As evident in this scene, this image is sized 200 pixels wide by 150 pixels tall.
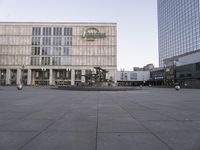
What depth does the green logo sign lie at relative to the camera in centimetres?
9906

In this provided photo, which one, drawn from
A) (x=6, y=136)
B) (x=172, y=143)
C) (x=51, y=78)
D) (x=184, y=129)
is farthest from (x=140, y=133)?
(x=51, y=78)

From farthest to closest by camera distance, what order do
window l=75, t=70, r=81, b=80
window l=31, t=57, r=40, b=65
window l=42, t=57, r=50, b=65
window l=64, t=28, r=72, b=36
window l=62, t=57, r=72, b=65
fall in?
window l=64, t=28, r=72, b=36 → window l=62, t=57, r=72, b=65 → window l=42, t=57, r=50, b=65 → window l=31, t=57, r=40, b=65 → window l=75, t=70, r=81, b=80

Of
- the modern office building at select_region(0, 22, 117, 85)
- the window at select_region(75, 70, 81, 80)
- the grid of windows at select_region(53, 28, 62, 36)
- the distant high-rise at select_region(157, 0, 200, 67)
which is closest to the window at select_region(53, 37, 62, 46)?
the modern office building at select_region(0, 22, 117, 85)

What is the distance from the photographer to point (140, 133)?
5.24 metres

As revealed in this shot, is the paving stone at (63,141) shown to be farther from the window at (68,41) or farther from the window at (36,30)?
the window at (36,30)

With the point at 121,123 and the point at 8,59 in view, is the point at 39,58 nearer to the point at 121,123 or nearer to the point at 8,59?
the point at 8,59

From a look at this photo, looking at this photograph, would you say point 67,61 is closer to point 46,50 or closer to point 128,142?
point 46,50

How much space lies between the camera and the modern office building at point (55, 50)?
96938mm

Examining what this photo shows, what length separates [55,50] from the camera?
9944 centimetres

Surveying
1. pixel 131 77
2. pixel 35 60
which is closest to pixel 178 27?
pixel 131 77

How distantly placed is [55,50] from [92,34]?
71.2 ft

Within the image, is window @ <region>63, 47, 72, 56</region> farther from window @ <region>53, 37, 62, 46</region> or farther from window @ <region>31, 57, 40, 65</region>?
window @ <region>31, 57, 40, 65</region>

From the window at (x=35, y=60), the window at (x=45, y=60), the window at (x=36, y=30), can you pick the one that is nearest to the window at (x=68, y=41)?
the window at (x=45, y=60)

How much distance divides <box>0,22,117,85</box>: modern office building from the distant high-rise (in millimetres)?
47749
